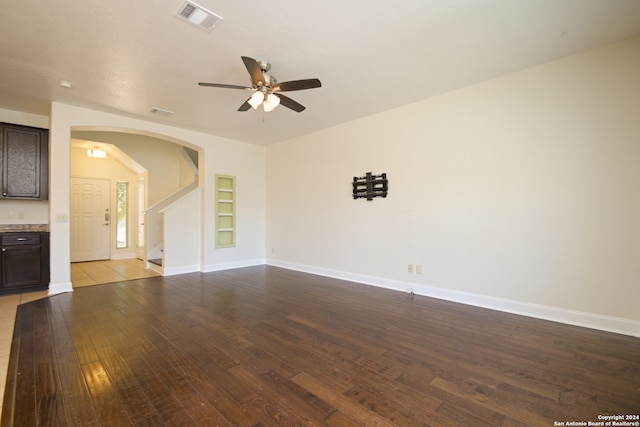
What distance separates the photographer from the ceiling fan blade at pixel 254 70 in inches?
101

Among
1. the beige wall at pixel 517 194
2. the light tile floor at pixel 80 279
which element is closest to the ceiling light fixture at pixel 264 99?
the beige wall at pixel 517 194

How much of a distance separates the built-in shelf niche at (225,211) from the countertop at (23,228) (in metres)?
2.75

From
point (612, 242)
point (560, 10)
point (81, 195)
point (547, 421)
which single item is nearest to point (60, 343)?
point (547, 421)

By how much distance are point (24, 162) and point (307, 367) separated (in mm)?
5542

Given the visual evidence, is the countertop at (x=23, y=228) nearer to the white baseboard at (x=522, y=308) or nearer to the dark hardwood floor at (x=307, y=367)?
the dark hardwood floor at (x=307, y=367)

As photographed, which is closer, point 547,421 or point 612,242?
point 547,421

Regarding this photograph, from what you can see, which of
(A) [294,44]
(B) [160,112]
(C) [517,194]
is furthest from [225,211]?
(C) [517,194]

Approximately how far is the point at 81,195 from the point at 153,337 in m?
6.59

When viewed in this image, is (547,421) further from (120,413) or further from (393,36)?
(393,36)

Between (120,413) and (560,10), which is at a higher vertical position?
(560,10)

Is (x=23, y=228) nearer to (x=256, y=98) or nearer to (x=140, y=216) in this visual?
(x=140, y=216)

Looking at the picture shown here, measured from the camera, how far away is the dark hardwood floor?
1723 millimetres

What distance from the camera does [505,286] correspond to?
351 cm

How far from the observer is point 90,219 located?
24.3 feet
